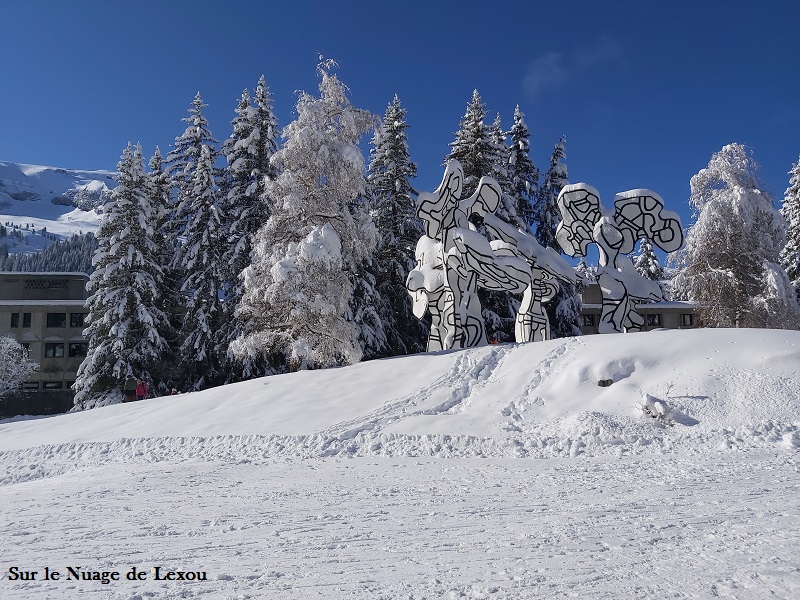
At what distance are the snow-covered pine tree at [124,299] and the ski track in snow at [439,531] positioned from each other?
16.1 m

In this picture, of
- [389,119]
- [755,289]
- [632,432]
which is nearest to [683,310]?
[755,289]

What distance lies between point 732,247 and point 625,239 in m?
8.40

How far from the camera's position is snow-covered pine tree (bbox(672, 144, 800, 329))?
22.8 m

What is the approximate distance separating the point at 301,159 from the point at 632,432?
1393 cm

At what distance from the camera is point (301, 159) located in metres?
20.3

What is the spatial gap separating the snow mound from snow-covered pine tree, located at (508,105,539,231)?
55.8ft

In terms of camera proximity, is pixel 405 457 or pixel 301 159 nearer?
pixel 405 457

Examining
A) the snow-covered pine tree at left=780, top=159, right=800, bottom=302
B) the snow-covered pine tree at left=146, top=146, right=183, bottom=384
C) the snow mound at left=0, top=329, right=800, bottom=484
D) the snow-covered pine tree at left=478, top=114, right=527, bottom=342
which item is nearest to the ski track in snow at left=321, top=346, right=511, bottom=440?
the snow mound at left=0, top=329, right=800, bottom=484

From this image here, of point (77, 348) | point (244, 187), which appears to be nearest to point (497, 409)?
point (244, 187)

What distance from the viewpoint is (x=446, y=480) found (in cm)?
856

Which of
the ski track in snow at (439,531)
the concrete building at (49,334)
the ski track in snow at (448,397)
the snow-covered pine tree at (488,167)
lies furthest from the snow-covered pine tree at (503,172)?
the concrete building at (49,334)

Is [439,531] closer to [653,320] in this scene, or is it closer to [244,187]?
[244,187]

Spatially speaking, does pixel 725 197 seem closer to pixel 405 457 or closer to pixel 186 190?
pixel 405 457

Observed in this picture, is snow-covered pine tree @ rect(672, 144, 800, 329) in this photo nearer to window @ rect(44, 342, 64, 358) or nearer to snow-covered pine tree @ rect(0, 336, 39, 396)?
snow-covered pine tree @ rect(0, 336, 39, 396)
